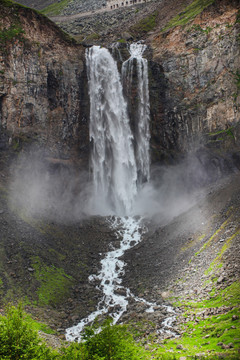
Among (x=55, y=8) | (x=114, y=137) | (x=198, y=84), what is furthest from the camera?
(x=55, y=8)

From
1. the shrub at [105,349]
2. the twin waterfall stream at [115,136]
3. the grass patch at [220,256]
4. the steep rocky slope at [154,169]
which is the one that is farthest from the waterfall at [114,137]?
the shrub at [105,349]

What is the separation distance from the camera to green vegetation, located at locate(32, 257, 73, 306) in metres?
23.1

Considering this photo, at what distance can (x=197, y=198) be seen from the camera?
3775 centimetres

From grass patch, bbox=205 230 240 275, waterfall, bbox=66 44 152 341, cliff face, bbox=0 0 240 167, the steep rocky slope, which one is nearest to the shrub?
the steep rocky slope

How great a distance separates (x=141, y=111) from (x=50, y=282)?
30.9 metres

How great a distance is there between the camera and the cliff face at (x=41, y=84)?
127 ft

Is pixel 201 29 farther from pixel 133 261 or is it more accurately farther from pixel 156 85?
pixel 133 261

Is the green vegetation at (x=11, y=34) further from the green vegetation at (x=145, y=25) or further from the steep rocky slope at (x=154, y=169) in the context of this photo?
the green vegetation at (x=145, y=25)

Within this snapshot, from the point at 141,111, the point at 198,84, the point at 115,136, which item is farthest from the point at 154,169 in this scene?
the point at 198,84

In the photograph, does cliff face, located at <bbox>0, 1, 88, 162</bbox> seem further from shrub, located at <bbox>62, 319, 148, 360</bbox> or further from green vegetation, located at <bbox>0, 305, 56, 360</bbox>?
shrub, located at <bbox>62, 319, 148, 360</bbox>

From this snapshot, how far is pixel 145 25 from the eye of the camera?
62375 millimetres

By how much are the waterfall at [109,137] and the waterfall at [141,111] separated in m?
1.04

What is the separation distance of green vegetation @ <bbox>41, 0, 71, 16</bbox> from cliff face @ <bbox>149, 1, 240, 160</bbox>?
5360 cm

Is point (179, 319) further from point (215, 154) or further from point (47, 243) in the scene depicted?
point (215, 154)
